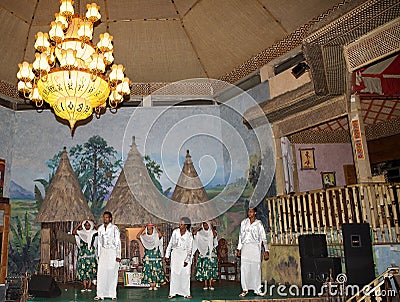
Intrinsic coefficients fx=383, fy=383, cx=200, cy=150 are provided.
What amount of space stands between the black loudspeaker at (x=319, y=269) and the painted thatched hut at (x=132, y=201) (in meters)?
5.49

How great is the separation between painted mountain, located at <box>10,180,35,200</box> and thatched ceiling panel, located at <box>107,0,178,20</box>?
594 centimetres

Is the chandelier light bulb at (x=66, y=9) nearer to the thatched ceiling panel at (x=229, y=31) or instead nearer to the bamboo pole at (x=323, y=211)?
the thatched ceiling panel at (x=229, y=31)

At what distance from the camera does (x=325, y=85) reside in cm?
816

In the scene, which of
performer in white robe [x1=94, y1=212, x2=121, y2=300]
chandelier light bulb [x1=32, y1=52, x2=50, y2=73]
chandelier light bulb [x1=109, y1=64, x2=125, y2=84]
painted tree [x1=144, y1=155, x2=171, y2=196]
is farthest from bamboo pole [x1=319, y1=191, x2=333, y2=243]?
chandelier light bulb [x1=32, y1=52, x2=50, y2=73]

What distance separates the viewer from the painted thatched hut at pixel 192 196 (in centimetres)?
1181

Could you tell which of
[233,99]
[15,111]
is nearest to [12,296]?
[15,111]

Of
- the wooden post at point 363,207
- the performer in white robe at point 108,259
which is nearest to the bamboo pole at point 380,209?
the wooden post at point 363,207

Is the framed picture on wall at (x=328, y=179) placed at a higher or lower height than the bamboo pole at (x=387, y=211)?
higher

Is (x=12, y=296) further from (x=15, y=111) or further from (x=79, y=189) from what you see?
(x=15, y=111)

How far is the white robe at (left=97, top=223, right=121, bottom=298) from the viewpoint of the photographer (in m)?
7.95

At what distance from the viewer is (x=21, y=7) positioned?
9516 mm

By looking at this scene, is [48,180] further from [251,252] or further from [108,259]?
[251,252]

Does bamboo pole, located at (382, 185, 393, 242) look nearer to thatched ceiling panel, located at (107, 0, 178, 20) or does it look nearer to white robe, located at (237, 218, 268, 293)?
white robe, located at (237, 218, 268, 293)

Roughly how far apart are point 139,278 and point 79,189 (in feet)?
11.6
